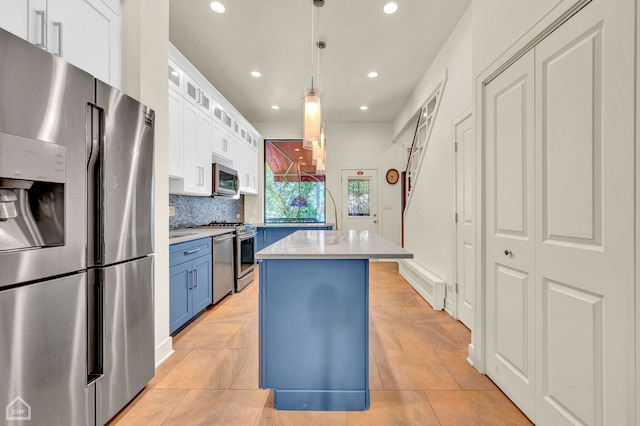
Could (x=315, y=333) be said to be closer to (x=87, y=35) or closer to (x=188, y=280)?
(x=188, y=280)

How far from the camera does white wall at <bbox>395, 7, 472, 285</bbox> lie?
2771 millimetres

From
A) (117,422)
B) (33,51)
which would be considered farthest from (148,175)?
Answer: (117,422)

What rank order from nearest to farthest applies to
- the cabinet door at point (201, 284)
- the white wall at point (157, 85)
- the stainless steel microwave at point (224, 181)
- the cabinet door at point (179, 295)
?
1. the white wall at point (157, 85)
2. the cabinet door at point (179, 295)
3. the cabinet door at point (201, 284)
4. the stainless steel microwave at point (224, 181)

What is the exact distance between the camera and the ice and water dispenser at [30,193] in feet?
3.30

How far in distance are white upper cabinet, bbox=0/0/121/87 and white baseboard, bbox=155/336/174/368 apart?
6.28ft

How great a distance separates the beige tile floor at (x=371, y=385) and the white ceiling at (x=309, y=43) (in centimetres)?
321

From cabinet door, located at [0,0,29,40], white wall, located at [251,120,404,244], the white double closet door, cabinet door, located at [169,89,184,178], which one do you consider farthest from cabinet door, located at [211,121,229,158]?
the white double closet door

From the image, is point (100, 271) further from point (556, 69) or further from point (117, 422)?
point (556, 69)

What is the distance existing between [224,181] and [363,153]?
3384mm

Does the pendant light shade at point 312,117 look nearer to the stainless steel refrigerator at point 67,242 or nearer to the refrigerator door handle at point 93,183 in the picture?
the stainless steel refrigerator at point 67,242

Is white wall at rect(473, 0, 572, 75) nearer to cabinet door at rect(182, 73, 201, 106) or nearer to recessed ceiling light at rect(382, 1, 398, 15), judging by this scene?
recessed ceiling light at rect(382, 1, 398, 15)

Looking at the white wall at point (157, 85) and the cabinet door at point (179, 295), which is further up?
the white wall at point (157, 85)

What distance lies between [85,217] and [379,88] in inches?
172

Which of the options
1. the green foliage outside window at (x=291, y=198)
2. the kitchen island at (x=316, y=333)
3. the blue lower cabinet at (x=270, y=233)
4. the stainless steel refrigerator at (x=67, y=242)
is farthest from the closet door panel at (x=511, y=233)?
the green foliage outside window at (x=291, y=198)
